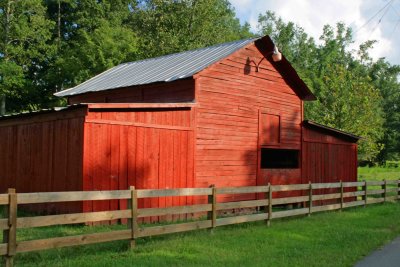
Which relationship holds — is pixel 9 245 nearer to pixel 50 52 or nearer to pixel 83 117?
pixel 83 117

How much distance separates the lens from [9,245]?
278 inches

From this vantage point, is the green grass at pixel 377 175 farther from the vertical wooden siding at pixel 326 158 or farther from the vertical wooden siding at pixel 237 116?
the vertical wooden siding at pixel 237 116

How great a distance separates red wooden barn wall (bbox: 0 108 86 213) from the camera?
481 inches

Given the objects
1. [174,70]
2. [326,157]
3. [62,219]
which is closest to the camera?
[62,219]

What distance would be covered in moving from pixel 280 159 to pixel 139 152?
8.54 m

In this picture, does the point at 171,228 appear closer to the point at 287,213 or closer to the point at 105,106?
the point at 105,106

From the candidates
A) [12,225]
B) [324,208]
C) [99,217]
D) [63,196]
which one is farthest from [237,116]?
[12,225]

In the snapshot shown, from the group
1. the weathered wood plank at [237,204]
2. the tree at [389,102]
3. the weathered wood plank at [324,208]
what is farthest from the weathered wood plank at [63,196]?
the tree at [389,102]

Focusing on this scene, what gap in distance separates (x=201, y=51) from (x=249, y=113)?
13.1 feet

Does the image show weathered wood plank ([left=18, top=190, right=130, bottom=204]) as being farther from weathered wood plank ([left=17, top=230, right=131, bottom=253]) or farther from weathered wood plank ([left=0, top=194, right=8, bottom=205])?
weathered wood plank ([left=17, top=230, right=131, bottom=253])

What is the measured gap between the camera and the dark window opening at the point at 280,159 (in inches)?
755

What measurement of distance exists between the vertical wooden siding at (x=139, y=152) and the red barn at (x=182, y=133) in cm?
3

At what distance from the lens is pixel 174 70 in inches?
677

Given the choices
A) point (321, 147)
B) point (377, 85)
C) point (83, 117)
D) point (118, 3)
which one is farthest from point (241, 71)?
point (377, 85)
